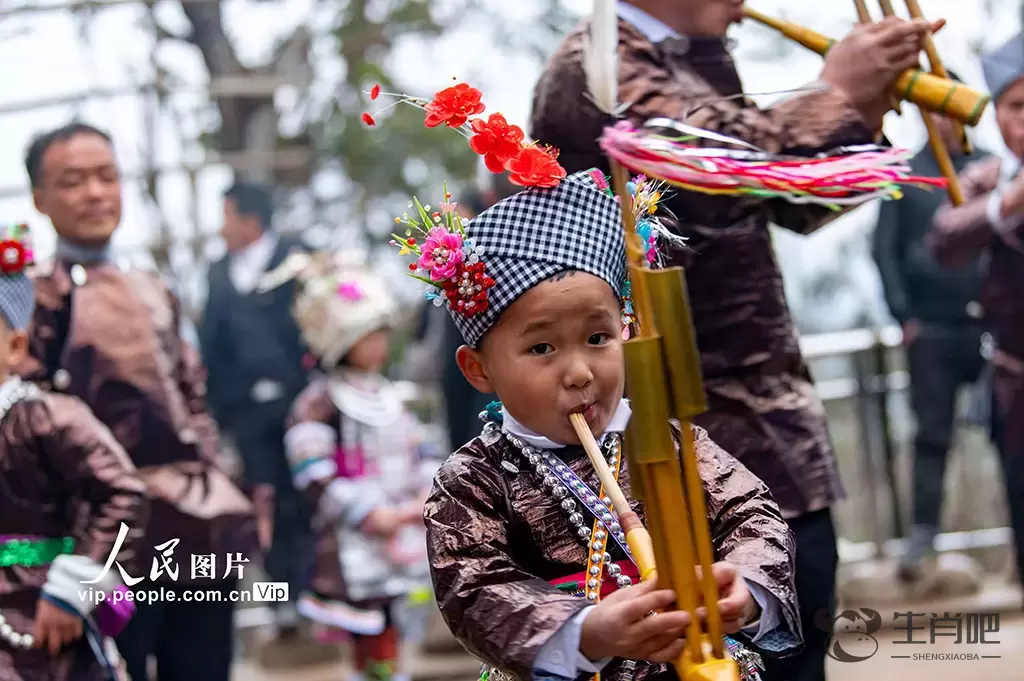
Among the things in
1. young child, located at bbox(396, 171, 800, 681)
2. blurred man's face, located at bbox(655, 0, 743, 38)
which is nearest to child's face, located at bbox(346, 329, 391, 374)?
blurred man's face, located at bbox(655, 0, 743, 38)

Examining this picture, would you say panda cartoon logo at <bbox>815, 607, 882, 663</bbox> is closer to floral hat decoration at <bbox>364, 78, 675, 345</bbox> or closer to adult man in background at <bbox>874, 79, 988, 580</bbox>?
floral hat decoration at <bbox>364, 78, 675, 345</bbox>

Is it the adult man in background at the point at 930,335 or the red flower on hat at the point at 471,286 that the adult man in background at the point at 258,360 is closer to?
the adult man in background at the point at 930,335

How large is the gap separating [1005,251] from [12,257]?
3.42 metres

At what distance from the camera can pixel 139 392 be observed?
427cm

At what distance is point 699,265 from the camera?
3242 millimetres

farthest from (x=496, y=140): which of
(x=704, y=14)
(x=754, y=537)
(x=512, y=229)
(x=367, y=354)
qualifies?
(x=367, y=354)

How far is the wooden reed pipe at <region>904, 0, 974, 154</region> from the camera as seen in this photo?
3248mm

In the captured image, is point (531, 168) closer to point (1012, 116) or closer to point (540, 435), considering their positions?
point (540, 435)

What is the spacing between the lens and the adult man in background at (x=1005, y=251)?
4.89 m

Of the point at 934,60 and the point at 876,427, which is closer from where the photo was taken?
the point at 934,60

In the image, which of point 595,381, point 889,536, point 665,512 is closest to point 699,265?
point 595,381

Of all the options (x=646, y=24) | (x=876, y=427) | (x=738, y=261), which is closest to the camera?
(x=738, y=261)

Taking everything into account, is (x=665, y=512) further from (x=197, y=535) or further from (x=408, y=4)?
(x=408, y=4)

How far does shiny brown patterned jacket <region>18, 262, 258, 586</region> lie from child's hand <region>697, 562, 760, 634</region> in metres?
2.28
